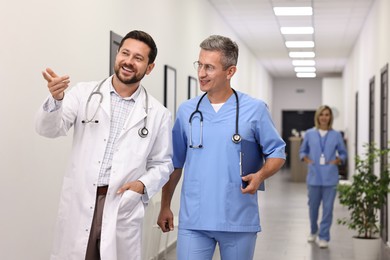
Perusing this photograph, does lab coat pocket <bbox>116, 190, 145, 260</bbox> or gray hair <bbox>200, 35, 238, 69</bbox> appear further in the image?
gray hair <bbox>200, 35, 238, 69</bbox>

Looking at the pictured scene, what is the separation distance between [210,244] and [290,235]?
511 centimetres

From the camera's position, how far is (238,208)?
2.90 metres

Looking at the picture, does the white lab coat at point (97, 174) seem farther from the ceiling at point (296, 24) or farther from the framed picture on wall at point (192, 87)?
the ceiling at point (296, 24)

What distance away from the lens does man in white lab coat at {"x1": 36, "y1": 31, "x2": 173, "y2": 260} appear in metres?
2.60

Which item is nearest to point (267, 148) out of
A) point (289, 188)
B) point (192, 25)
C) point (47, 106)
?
point (47, 106)

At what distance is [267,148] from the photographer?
9.70ft

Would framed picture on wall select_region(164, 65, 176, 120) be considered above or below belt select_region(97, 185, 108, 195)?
→ above

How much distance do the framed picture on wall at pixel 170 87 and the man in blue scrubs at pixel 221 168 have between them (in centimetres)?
342

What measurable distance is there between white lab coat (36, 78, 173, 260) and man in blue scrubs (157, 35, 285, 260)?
0.22m

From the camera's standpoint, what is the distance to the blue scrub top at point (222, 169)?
9.44 ft

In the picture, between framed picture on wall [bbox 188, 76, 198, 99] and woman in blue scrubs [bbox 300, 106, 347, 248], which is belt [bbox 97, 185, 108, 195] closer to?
woman in blue scrubs [bbox 300, 106, 347, 248]

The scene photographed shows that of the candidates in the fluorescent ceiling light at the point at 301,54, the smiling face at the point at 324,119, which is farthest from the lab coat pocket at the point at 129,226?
the fluorescent ceiling light at the point at 301,54

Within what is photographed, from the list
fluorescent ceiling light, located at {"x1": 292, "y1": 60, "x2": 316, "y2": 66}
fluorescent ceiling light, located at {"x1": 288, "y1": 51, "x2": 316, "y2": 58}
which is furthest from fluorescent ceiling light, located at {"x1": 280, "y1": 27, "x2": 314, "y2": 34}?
fluorescent ceiling light, located at {"x1": 292, "y1": 60, "x2": 316, "y2": 66}

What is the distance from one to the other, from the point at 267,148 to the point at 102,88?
0.78 meters
